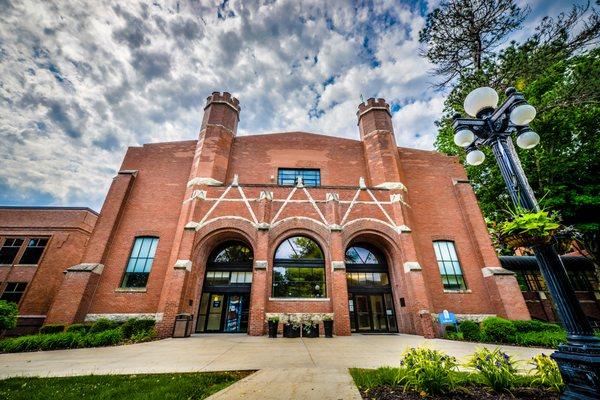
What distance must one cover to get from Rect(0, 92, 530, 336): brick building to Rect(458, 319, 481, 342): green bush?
4.35ft

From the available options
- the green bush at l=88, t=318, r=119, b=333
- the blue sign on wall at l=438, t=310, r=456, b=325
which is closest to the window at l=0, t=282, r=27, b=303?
the green bush at l=88, t=318, r=119, b=333

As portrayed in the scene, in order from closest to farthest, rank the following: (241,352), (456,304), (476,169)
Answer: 1. (241,352)
2. (456,304)
3. (476,169)

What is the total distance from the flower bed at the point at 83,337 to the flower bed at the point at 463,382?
10.3 m

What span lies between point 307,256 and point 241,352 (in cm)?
731

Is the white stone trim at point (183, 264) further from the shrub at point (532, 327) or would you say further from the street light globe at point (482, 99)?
the shrub at point (532, 327)

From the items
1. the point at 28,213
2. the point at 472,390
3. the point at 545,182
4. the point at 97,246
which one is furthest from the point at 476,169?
the point at 28,213

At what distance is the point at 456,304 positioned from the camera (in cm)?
1371

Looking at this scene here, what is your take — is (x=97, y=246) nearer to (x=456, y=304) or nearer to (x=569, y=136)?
(x=456, y=304)

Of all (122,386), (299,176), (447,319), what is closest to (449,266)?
(447,319)

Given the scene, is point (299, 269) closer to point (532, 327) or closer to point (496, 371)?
point (532, 327)

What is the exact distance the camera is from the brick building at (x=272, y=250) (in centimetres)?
1260

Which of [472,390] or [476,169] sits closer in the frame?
[472,390]

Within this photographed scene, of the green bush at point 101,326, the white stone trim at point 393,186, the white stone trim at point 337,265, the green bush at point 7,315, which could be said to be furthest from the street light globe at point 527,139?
the green bush at point 7,315

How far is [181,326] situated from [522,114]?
1358 cm
